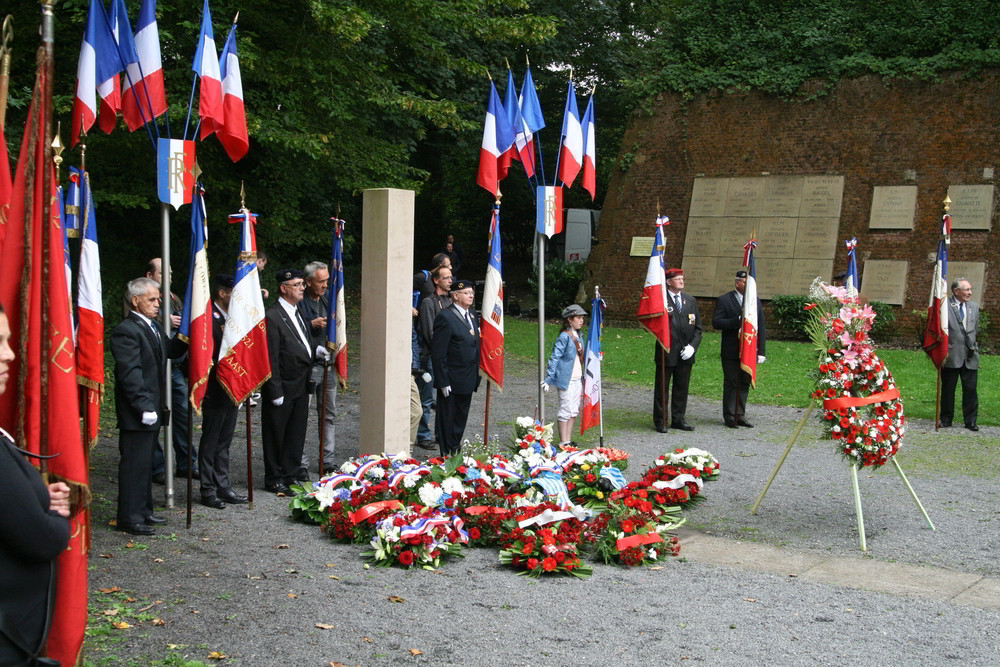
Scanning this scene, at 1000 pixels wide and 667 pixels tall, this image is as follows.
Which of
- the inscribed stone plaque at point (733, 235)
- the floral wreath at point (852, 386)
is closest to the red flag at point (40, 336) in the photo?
the floral wreath at point (852, 386)

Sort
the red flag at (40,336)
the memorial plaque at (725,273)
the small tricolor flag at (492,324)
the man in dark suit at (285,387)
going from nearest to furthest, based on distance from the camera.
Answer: the red flag at (40,336), the man in dark suit at (285,387), the small tricolor flag at (492,324), the memorial plaque at (725,273)

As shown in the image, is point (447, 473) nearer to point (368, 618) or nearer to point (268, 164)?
point (368, 618)

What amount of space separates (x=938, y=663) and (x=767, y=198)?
19.1 metres

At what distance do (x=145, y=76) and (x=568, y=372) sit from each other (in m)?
5.09

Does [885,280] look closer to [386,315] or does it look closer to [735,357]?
[735,357]

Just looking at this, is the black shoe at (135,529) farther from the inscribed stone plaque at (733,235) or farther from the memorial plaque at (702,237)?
the memorial plaque at (702,237)

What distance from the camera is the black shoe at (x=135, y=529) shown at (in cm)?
728

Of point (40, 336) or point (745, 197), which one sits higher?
point (745, 197)

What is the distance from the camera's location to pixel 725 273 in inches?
910

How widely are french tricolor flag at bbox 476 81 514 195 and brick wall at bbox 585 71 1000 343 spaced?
13731 millimetres

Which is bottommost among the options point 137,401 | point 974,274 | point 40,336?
point 137,401


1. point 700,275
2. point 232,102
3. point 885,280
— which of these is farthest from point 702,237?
point 232,102

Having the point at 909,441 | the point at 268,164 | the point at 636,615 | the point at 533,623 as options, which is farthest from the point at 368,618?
the point at 268,164

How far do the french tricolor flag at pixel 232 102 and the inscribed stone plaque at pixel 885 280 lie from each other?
16331 millimetres
